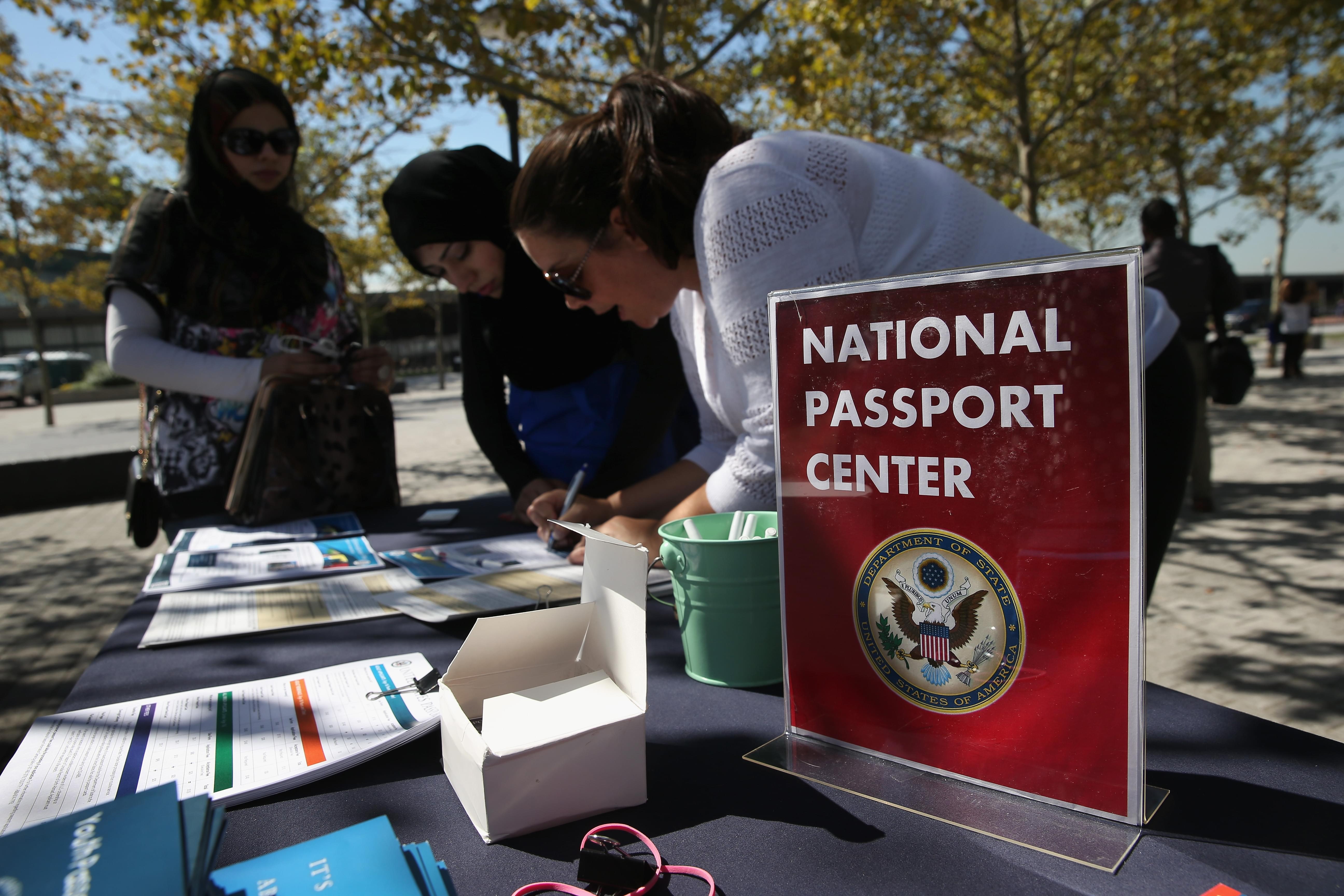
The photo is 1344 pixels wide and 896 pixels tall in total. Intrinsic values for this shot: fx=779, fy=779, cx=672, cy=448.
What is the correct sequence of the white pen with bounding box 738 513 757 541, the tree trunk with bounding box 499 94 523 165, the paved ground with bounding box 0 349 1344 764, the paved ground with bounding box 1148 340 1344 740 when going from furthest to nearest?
the tree trunk with bounding box 499 94 523 165 → the paved ground with bounding box 0 349 1344 764 → the paved ground with bounding box 1148 340 1344 740 → the white pen with bounding box 738 513 757 541

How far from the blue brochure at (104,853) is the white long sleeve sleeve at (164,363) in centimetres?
173

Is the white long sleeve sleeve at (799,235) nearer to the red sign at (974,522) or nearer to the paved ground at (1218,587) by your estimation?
the red sign at (974,522)

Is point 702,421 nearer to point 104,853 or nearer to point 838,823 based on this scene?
point 838,823

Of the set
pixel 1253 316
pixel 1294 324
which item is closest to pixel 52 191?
pixel 1294 324

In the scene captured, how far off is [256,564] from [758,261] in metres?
1.24

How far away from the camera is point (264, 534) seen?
193 cm

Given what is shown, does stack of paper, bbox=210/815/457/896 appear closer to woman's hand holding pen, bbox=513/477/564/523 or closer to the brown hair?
the brown hair

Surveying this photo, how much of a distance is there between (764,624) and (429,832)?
42 centimetres

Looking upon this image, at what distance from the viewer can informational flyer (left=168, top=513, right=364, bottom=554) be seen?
1833 millimetres

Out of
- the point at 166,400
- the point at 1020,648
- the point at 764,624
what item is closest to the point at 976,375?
the point at 1020,648

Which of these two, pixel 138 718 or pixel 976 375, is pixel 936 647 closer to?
pixel 976 375

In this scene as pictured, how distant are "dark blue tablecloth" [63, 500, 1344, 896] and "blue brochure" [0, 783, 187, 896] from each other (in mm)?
120

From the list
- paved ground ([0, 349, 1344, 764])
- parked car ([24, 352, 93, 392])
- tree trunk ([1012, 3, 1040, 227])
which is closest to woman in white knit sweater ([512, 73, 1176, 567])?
paved ground ([0, 349, 1344, 764])

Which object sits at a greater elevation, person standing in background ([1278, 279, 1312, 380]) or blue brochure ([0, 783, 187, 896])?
person standing in background ([1278, 279, 1312, 380])
